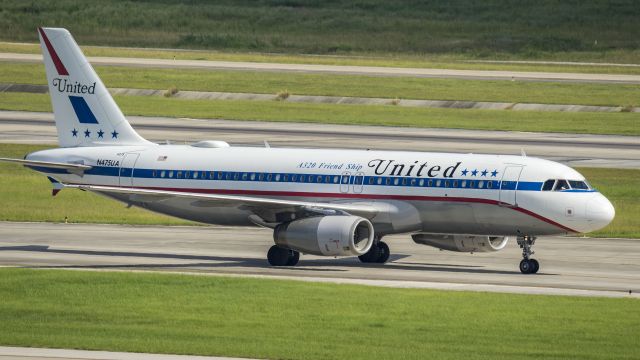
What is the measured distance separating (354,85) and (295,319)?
79.4m

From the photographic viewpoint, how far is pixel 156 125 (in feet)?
291

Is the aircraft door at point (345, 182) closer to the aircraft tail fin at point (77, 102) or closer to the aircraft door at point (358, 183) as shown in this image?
the aircraft door at point (358, 183)

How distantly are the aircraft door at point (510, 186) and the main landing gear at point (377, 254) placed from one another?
4.89m

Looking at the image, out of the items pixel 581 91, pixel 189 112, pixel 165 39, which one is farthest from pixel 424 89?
pixel 165 39

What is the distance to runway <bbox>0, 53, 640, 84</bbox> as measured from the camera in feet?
378

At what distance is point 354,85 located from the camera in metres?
110

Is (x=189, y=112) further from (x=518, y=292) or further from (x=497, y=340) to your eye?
(x=497, y=340)

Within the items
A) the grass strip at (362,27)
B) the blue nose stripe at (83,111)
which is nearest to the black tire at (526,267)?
the blue nose stripe at (83,111)

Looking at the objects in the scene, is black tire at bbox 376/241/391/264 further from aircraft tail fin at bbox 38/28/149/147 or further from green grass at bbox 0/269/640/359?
aircraft tail fin at bbox 38/28/149/147

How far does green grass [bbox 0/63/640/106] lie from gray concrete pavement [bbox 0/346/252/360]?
3043 inches

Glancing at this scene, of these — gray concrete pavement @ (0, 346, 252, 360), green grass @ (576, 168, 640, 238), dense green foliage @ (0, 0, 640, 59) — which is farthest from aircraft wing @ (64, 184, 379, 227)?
dense green foliage @ (0, 0, 640, 59)

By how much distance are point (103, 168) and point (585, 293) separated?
1920 centimetres

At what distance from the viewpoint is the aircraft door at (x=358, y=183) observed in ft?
147

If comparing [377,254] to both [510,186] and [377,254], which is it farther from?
[510,186]
